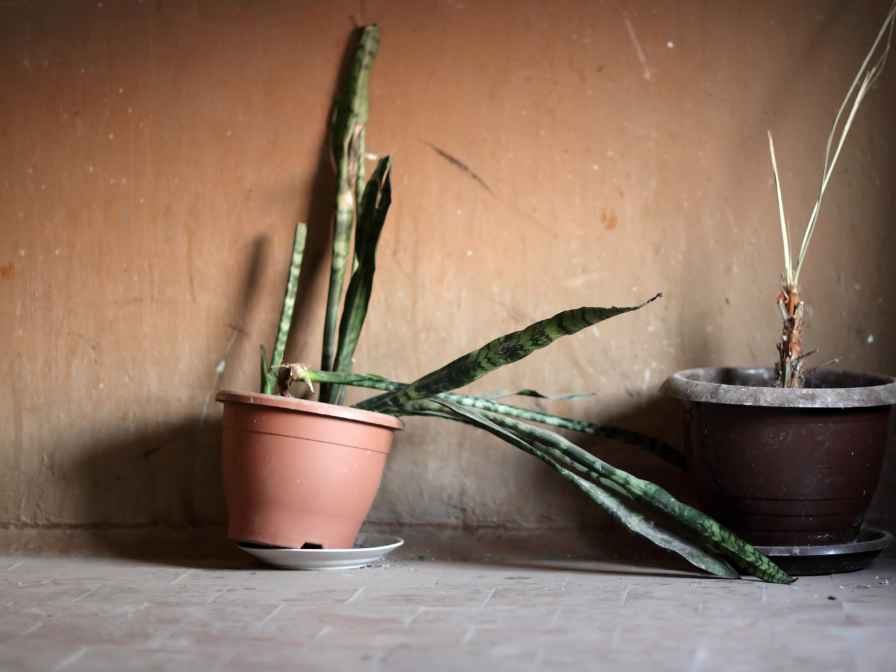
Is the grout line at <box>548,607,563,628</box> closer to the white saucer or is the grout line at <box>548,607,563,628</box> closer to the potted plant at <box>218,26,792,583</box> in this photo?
the potted plant at <box>218,26,792,583</box>

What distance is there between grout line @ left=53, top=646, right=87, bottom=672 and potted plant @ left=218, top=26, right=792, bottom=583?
738 mm

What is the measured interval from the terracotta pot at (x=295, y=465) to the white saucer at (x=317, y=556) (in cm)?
3

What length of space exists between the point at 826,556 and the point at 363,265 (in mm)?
1394

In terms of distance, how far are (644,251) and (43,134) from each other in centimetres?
178

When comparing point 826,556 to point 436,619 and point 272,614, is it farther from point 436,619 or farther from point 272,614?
point 272,614

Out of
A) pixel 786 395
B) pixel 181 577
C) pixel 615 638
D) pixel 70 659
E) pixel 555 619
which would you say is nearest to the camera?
pixel 70 659

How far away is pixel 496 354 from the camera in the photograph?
105 inches

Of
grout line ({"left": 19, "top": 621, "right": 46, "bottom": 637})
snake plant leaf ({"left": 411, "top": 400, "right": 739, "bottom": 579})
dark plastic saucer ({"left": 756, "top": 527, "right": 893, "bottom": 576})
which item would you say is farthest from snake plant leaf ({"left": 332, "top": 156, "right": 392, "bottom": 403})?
dark plastic saucer ({"left": 756, "top": 527, "right": 893, "bottom": 576})

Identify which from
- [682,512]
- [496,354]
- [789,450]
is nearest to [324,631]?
[496,354]

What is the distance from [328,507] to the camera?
2.75 meters

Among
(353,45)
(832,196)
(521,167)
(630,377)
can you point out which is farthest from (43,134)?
(832,196)

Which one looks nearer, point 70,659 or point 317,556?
point 70,659

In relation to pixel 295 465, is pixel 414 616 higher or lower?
lower

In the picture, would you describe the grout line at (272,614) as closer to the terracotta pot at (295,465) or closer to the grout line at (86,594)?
the terracotta pot at (295,465)
